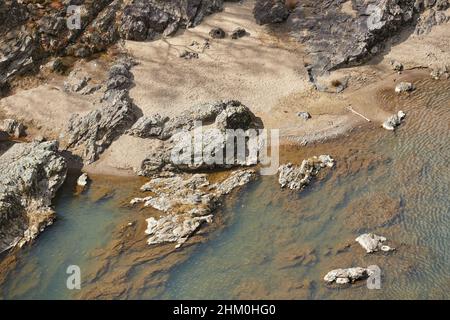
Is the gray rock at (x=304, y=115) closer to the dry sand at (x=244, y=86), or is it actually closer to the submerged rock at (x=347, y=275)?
the dry sand at (x=244, y=86)

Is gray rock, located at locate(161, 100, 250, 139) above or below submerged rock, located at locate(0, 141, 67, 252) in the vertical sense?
above

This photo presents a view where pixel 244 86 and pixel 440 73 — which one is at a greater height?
pixel 440 73

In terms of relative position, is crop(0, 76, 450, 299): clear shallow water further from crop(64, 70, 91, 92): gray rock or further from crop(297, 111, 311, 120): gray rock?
crop(64, 70, 91, 92): gray rock

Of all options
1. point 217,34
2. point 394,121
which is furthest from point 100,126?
point 394,121

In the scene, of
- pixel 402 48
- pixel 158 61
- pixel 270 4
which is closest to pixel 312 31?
pixel 270 4

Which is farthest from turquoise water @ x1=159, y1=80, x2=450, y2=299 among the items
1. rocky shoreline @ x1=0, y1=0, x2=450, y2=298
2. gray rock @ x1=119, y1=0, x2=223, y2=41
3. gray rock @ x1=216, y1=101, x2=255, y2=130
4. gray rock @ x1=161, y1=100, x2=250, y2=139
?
gray rock @ x1=119, y1=0, x2=223, y2=41

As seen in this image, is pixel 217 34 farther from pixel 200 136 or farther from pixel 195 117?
pixel 200 136
